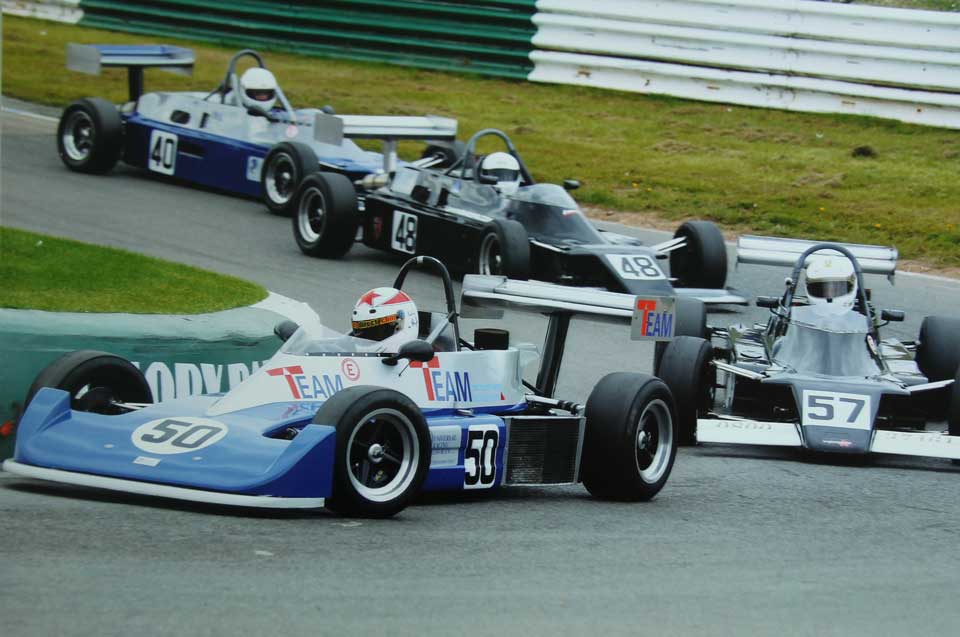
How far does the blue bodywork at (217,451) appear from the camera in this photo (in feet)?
21.1

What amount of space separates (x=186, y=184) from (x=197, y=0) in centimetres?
640

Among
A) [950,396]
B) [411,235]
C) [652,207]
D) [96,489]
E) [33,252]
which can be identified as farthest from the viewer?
[652,207]

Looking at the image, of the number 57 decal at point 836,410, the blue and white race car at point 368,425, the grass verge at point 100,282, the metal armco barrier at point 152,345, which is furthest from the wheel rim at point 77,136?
the number 57 decal at point 836,410

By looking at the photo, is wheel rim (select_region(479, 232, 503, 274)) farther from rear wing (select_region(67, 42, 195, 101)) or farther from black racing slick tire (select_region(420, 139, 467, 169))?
rear wing (select_region(67, 42, 195, 101))

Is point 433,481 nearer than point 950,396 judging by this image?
Yes

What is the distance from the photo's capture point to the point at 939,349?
10664 mm

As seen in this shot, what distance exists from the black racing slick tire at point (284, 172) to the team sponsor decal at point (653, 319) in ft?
26.1

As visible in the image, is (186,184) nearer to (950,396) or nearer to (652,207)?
(652,207)

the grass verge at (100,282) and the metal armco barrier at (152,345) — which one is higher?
the grass verge at (100,282)

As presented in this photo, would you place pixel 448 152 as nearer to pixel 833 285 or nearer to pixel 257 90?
pixel 257 90

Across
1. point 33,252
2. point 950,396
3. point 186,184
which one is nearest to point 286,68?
point 186,184

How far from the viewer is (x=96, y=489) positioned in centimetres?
701

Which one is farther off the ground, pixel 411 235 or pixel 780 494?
pixel 411 235

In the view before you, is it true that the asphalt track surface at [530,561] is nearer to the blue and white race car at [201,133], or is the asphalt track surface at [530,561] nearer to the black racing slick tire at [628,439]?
the black racing slick tire at [628,439]
